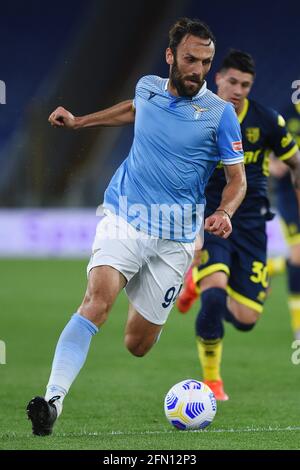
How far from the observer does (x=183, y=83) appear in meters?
5.79

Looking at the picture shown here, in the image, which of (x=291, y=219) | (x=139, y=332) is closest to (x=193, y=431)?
(x=139, y=332)

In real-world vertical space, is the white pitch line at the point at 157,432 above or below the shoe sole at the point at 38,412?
below

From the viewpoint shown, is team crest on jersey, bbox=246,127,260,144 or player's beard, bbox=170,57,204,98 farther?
team crest on jersey, bbox=246,127,260,144

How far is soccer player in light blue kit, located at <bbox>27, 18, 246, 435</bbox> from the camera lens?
559cm

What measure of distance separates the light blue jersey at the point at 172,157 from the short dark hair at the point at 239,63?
4.63 ft

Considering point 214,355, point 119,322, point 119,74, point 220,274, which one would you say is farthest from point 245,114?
point 119,74

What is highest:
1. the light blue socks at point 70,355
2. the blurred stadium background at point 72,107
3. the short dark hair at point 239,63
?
the short dark hair at point 239,63

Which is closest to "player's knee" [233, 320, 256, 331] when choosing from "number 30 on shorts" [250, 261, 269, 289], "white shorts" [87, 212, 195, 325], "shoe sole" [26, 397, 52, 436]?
"number 30 on shorts" [250, 261, 269, 289]

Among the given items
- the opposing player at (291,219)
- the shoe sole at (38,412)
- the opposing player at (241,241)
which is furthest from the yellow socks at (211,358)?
the opposing player at (291,219)

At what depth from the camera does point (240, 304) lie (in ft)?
25.6

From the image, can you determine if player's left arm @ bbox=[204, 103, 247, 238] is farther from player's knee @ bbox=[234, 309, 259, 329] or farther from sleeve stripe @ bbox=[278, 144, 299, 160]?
player's knee @ bbox=[234, 309, 259, 329]

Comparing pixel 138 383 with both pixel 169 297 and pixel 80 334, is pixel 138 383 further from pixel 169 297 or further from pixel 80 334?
pixel 80 334

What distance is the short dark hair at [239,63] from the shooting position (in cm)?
728

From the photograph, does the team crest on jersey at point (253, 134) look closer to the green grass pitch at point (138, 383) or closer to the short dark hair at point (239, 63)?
the short dark hair at point (239, 63)
